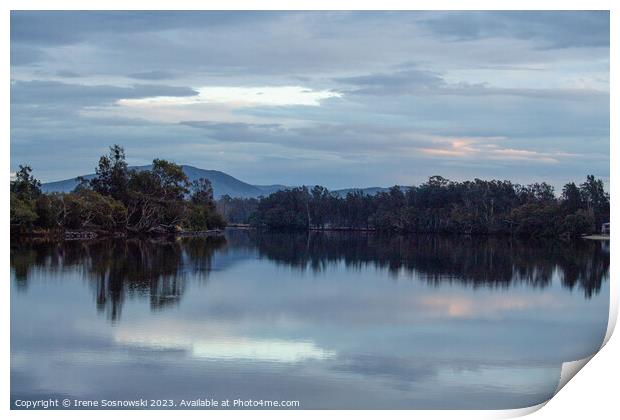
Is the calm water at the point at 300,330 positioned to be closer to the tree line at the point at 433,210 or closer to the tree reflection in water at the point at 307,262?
the tree reflection in water at the point at 307,262

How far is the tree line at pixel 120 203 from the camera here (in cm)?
2092

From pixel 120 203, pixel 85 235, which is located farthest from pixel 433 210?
pixel 85 235

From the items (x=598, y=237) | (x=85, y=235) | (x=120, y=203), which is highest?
(x=120, y=203)

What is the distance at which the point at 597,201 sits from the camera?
713 inches

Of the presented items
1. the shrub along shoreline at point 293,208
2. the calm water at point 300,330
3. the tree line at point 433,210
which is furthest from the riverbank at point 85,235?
the tree line at point 433,210

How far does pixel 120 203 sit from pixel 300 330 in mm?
19438

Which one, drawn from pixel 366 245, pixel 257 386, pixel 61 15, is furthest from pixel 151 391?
pixel 366 245

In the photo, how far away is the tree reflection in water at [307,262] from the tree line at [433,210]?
114cm

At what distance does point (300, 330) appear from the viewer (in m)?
10.2

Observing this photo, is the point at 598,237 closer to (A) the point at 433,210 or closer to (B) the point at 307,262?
(B) the point at 307,262

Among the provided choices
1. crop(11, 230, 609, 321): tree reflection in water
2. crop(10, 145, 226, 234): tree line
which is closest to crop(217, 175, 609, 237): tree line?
crop(11, 230, 609, 321): tree reflection in water
